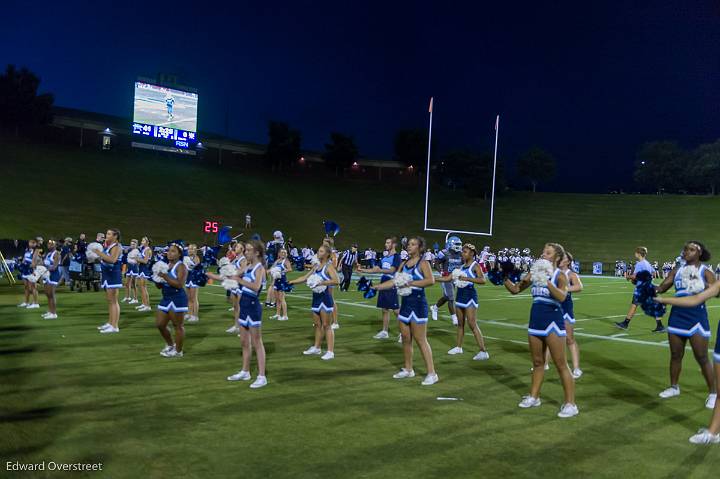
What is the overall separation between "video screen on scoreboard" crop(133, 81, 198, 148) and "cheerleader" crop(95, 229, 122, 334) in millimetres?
39889

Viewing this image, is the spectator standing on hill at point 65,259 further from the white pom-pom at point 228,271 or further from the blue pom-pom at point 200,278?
the white pom-pom at point 228,271

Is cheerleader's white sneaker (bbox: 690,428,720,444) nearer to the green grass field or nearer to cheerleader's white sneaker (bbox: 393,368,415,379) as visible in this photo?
the green grass field

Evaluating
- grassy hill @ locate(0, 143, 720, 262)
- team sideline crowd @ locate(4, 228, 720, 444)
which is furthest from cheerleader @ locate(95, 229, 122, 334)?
grassy hill @ locate(0, 143, 720, 262)

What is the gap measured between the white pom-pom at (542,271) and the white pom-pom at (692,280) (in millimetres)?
1872

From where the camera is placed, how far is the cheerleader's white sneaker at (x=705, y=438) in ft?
18.2

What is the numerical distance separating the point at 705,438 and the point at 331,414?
142 inches

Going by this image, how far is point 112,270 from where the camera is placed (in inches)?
441

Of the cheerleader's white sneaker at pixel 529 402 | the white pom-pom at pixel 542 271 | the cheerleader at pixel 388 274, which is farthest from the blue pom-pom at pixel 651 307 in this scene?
Answer: the cheerleader at pixel 388 274

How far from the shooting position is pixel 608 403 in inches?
281

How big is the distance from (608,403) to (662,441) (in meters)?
1.42

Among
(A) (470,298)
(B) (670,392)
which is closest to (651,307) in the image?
(B) (670,392)

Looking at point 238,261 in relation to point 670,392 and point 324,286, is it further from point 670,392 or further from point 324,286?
point 670,392

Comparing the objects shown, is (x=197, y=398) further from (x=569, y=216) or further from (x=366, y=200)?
(x=569, y=216)

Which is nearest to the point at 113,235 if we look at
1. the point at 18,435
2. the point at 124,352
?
the point at 124,352
